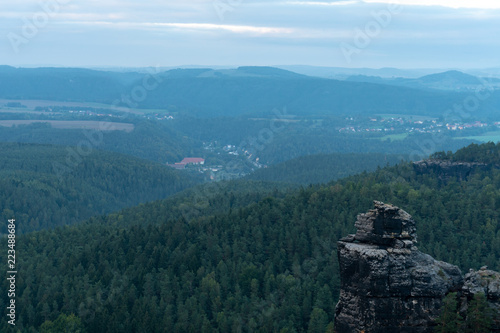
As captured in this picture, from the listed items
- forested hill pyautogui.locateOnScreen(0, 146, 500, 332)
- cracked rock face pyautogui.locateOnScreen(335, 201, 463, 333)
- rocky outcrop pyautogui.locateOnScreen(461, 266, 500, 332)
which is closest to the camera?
rocky outcrop pyautogui.locateOnScreen(461, 266, 500, 332)

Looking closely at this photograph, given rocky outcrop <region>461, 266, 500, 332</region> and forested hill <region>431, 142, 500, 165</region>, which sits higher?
forested hill <region>431, 142, 500, 165</region>

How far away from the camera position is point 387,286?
165ft

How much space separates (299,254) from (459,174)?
2664 inches


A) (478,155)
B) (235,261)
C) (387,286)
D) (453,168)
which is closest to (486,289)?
(387,286)

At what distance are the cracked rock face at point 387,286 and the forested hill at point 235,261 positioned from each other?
29.1m

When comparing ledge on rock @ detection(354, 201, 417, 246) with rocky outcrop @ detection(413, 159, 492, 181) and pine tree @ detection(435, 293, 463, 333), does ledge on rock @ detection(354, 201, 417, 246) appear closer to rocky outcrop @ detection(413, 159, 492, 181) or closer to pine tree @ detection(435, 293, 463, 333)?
pine tree @ detection(435, 293, 463, 333)

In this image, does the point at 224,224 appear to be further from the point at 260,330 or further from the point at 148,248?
the point at 260,330

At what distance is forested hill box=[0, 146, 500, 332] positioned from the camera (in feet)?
305

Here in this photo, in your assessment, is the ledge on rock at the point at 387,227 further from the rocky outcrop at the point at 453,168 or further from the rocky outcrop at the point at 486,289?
the rocky outcrop at the point at 453,168

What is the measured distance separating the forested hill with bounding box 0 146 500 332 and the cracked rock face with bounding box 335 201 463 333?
29.1 metres

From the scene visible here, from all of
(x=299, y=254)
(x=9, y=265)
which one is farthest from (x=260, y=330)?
(x=9, y=265)

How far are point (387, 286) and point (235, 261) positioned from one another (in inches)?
2582

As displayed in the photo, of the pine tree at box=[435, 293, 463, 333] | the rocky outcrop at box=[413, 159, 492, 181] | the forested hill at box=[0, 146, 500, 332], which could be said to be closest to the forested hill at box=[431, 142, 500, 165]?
the rocky outcrop at box=[413, 159, 492, 181]

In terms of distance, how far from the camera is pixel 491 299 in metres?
51.0
